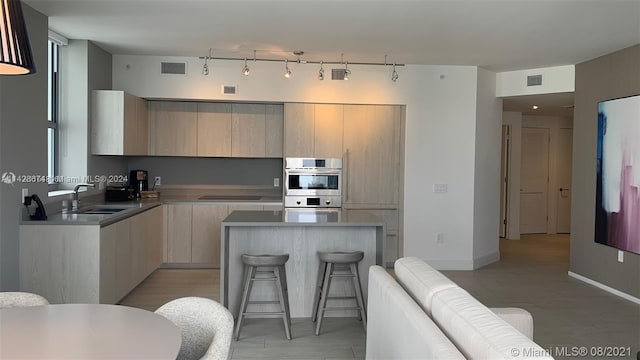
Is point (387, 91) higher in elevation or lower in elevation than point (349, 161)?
higher

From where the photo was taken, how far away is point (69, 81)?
520cm

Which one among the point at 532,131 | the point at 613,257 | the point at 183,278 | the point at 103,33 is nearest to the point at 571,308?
the point at 613,257

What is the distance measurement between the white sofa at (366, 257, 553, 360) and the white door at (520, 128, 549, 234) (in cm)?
799

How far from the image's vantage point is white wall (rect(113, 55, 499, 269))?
6.15 m

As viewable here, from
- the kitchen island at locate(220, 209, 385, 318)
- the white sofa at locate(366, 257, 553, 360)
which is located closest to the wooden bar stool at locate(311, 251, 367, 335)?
the kitchen island at locate(220, 209, 385, 318)

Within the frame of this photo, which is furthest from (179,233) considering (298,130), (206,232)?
(298,130)

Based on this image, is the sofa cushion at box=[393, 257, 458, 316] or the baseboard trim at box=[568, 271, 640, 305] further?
the baseboard trim at box=[568, 271, 640, 305]

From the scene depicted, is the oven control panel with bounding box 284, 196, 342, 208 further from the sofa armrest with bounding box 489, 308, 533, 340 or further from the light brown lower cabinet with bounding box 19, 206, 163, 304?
the sofa armrest with bounding box 489, 308, 533, 340

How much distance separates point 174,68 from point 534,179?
7451mm

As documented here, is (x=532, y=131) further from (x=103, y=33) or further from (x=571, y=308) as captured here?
(x=103, y=33)

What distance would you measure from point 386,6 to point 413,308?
2630 millimetres

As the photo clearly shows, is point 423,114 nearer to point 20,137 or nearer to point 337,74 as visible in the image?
point 337,74

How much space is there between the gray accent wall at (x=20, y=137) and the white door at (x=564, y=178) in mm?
9390

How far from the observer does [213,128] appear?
21.1 feet
